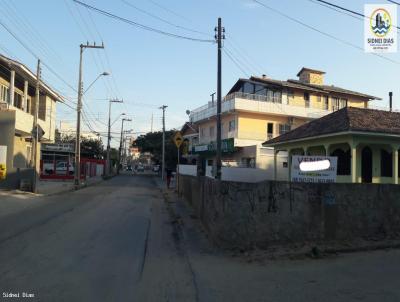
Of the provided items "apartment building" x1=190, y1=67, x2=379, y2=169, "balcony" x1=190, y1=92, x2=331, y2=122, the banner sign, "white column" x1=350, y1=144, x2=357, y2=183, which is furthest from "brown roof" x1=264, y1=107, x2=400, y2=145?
"balcony" x1=190, y1=92, x2=331, y2=122

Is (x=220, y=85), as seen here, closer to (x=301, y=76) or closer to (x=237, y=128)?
(x=237, y=128)

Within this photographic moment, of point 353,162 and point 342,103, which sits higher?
point 342,103

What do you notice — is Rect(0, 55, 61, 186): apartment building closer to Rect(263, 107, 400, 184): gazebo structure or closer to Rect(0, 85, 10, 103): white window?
Rect(0, 85, 10, 103): white window

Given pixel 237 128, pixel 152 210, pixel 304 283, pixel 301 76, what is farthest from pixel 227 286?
pixel 301 76

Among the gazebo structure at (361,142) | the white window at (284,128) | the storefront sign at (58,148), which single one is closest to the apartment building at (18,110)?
the storefront sign at (58,148)

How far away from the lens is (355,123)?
23.0m

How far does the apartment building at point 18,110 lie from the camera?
91.2 feet

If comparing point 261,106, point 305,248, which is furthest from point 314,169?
point 261,106

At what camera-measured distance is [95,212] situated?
679 inches

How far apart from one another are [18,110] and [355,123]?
65.2 feet

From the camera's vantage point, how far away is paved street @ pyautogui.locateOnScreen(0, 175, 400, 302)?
6746mm

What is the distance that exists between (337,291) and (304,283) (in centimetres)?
63

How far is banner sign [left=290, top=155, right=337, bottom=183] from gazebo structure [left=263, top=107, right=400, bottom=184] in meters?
11.1

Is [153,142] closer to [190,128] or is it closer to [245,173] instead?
[190,128]
